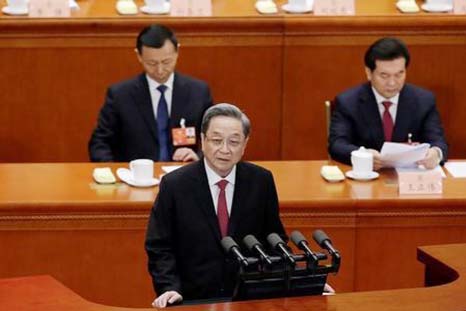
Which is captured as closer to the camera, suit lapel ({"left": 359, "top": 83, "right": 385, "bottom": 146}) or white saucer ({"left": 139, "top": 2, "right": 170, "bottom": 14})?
suit lapel ({"left": 359, "top": 83, "right": 385, "bottom": 146})

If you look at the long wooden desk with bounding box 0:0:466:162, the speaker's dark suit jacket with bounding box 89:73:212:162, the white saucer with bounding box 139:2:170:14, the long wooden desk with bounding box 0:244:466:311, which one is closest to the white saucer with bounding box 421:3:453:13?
the long wooden desk with bounding box 0:0:466:162

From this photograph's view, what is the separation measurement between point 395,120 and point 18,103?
6.94ft

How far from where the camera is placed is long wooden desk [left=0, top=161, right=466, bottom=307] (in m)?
5.02

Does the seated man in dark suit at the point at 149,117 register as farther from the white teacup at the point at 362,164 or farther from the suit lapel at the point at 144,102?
the white teacup at the point at 362,164

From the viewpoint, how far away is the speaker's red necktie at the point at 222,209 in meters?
4.38

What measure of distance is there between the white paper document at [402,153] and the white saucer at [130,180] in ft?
3.18

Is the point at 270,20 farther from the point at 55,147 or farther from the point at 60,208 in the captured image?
the point at 60,208

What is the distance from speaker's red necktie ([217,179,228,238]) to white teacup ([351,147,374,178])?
1110mm

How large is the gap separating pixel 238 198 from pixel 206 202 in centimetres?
12

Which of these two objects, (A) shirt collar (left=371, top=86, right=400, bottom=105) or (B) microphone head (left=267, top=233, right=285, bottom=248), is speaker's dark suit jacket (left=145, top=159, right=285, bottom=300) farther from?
(A) shirt collar (left=371, top=86, right=400, bottom=105)

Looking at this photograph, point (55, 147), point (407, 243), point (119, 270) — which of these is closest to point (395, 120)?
point (407, 243)

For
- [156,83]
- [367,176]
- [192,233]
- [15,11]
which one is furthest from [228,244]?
[15,11]

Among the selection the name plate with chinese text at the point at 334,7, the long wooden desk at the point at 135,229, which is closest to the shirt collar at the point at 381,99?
the long wooden desk at the point at 135,229

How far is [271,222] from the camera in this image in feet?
14.5
